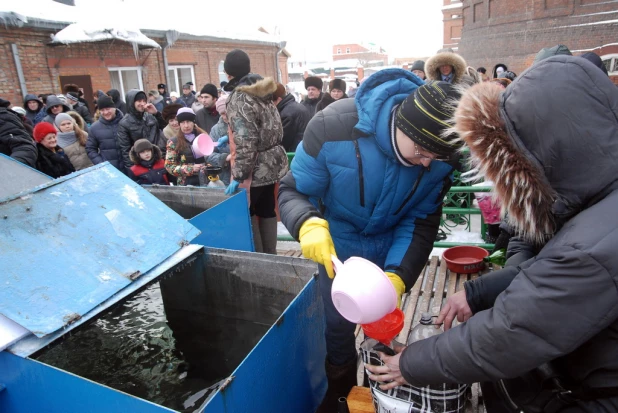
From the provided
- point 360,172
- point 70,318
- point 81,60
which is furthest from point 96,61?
point 360,172

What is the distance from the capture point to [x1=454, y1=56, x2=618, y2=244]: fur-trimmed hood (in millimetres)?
1000

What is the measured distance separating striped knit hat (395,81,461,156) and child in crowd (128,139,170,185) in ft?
11.3

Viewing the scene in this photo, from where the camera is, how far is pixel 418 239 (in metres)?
1.99

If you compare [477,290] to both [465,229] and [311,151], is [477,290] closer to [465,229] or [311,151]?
[311,151]

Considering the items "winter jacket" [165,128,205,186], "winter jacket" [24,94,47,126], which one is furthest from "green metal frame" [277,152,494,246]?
"winter jacket" [24,94,47,126]

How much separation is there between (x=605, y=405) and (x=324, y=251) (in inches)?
39.2

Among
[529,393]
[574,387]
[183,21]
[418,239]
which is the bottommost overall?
[529,393]

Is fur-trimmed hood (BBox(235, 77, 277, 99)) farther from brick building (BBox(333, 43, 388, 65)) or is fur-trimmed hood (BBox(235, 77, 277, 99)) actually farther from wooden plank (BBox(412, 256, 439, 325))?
brick building (BBox(333, 43, 388, 65))

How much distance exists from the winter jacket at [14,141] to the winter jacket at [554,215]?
4.29 m

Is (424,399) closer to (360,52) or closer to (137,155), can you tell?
(137,155)

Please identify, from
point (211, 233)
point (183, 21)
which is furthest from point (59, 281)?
point (183, 21)

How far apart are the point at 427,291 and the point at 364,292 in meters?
2.09

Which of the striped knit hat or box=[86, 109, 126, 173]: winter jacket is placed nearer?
the striped knit hat

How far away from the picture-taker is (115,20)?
41.7 feet
